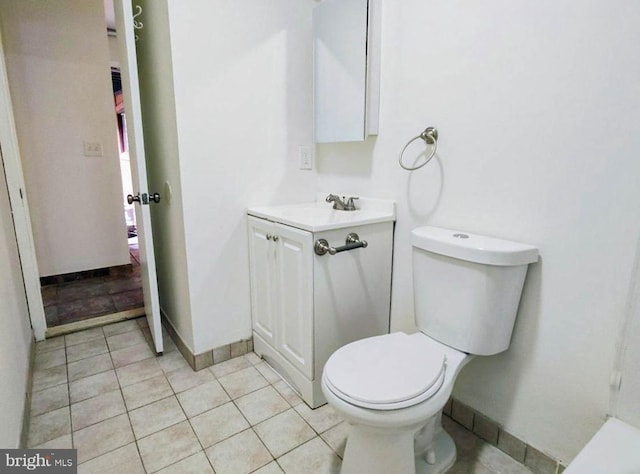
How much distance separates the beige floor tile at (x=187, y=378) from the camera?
5.55 ft

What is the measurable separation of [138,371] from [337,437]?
1.08 meters

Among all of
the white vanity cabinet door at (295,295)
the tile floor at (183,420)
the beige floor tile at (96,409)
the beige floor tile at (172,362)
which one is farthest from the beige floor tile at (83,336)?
the white vanity cabinet door at (295,295)

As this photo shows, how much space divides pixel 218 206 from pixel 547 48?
4.65 ft

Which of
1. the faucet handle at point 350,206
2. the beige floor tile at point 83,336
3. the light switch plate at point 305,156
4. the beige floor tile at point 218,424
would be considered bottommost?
the beige floor tile at point 218,424

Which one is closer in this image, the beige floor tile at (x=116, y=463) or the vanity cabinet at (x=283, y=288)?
the beige floor tile at (x=116, y=463)

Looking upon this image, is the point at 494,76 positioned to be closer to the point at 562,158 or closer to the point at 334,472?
the point at 562,158

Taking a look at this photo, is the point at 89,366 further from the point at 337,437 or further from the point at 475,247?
the point at 475,247

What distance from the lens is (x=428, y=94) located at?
142 cm

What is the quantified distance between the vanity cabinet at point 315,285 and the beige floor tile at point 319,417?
0.03m

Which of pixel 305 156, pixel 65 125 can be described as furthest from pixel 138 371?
pixel 65 125

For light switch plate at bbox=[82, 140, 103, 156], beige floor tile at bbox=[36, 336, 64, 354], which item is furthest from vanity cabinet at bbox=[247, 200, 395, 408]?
light switch plate at bbox=[82, 140, 103, 156]

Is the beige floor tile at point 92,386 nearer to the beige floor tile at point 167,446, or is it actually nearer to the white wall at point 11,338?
the white wall at point 11,338

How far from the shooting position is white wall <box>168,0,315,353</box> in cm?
159

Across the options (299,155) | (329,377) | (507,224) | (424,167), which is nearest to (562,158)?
(507,224)
